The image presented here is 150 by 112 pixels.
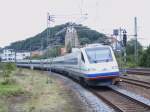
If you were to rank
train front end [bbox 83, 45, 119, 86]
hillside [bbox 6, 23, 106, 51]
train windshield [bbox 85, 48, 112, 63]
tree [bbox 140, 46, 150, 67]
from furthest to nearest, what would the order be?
hillside [bbox 6, 23, 106, 51] → tree [bbox 140, 46, 150, 67] → train windshield [bbox 85, 48, 112, 63] → train front end [bbox 83, 45, 119, 86]

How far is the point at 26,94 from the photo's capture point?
28125 millimetres

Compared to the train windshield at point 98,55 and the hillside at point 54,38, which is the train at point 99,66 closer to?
the train windshield at point 98,55

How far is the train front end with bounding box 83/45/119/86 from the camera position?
98.3ft

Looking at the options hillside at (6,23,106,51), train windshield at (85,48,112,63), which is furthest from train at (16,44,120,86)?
hillside at (6,23,106,51)

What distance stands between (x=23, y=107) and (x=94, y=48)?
39.2 feet

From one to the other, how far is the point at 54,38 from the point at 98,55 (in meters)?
53.8

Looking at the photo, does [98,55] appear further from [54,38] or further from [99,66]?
[54,38]

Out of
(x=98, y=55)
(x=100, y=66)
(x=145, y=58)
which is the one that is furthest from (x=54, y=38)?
(x=100, y=66)

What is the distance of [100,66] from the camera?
30.3 metres

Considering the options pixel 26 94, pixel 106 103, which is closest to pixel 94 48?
pixel 26 94

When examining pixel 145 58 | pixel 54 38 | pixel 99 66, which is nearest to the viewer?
pixel 99 66

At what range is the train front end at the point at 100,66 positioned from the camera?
30.0 metres

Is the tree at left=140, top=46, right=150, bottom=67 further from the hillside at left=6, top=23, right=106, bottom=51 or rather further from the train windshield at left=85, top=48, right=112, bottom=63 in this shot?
the train windshield at left=85, top=48, right=112, bottom=63

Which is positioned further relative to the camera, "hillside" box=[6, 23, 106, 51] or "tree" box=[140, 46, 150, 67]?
"hillside" box=[6, 23, 106, 51]
